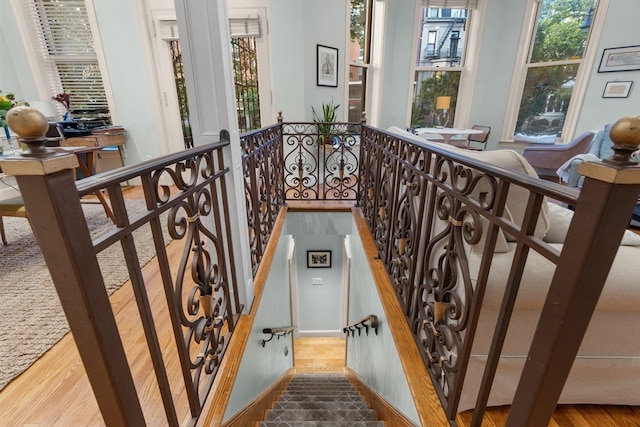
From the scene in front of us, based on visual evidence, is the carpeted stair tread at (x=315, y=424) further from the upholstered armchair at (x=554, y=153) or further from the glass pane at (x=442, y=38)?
the glass pane at (x=442, y=38)

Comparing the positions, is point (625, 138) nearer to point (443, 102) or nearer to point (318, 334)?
point (318, 334)

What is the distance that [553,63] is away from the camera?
5.02 metres

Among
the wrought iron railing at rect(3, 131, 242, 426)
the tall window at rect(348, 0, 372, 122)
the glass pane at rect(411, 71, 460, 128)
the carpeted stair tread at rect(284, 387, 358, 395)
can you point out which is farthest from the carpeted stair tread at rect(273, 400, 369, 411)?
the glass pane at rect(411, 71, 460, 128)

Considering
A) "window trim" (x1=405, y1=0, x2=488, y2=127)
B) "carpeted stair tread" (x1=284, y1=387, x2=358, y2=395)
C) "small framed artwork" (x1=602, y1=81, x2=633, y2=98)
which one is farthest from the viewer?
"window trim" (x1=405, y1=0, x2=488, y2=127)

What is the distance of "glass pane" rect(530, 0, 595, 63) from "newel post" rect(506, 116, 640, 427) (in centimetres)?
622

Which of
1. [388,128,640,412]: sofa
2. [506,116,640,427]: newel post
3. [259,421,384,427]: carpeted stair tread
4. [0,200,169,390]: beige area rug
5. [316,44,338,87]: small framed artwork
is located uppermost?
[316,44,338,87]: small framed artwork

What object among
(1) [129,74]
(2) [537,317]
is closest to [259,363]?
(2) [537,317]

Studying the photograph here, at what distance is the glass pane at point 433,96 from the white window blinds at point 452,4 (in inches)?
41.7

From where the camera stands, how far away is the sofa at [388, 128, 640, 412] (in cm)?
103

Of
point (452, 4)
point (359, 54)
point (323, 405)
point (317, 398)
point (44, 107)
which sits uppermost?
point (452, 4)

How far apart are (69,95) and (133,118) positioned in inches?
35.0

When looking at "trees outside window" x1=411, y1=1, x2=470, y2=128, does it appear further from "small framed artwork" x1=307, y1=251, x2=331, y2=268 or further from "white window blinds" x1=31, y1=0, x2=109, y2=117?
"white window blinds" x1=31, y1=0, x2=109, y2=117

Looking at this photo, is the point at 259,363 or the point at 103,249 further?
the point at 259,363

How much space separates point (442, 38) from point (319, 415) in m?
6.43
